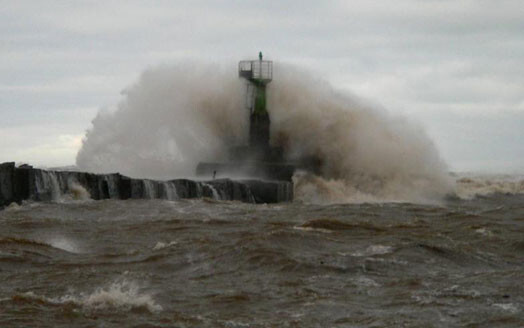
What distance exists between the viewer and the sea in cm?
1023

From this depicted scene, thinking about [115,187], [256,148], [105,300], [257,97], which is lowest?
[105,300]

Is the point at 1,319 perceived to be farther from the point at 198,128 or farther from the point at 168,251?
the point at 198,128

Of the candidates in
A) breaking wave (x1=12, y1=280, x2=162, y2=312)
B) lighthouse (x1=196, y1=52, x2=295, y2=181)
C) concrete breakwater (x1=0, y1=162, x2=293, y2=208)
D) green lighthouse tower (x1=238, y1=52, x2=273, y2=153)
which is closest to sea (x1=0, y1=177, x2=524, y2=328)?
breaking wave (x1=12, y1=280, x2=162, y2=312)

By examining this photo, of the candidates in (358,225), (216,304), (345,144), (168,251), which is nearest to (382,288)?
(216,304)

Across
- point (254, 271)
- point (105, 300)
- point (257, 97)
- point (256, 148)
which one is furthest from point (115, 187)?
point (105, 300)

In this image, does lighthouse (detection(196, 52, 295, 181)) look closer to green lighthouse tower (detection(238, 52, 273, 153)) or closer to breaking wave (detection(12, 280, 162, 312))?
green lighthouse tower (detection(238, 52, 273, 153))

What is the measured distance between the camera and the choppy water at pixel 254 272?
1023cm

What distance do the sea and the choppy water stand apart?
2 cm

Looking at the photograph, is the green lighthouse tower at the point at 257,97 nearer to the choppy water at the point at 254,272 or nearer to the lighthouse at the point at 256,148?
the lighthouse at the point at 256,148

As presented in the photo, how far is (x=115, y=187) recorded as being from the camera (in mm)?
27812

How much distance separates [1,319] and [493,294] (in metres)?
6.40

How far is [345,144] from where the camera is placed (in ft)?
135

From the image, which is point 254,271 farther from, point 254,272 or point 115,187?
point 115,187

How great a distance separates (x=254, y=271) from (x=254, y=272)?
9 centimetres
